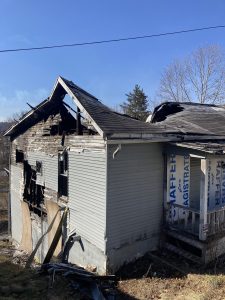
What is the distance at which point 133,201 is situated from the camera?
10.3m

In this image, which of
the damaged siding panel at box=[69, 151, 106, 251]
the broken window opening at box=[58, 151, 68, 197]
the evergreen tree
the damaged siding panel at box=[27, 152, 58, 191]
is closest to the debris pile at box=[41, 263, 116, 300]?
the damaged siding panel at box=[69, 151, 106, 251]

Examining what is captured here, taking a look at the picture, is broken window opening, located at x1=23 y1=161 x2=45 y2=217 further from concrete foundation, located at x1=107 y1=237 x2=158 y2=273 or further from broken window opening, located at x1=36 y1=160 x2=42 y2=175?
concrete foundation, located at x1=107 y1=237 x2=158 y2=273

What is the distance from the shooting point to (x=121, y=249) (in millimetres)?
10148

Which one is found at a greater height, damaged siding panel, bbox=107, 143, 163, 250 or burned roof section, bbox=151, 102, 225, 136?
burned roof section, bbox=151, 102, 225, 136

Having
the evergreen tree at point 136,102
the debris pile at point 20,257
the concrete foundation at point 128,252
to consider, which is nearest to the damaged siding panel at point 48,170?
the debris pile at point 20,257

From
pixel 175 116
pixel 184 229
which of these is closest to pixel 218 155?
pixel 184 229

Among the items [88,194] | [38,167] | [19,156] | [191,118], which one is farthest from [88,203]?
[19,156]

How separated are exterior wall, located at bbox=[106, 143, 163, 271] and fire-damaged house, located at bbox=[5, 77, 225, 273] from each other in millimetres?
30

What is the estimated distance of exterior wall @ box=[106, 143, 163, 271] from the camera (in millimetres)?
9828

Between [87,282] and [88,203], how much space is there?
2523mm

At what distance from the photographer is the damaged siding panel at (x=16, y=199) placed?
16.7m

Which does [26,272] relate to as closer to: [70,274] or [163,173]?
[70,274]

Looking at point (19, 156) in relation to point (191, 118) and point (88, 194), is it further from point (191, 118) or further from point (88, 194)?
point (191, 118)

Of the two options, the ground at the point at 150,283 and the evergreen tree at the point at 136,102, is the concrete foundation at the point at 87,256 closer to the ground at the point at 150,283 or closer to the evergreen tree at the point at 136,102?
the ground at the point at 150,283
